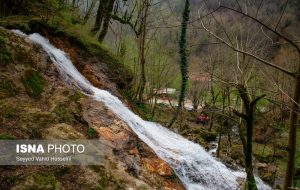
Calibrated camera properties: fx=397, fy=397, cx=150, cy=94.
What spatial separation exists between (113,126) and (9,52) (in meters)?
2.85

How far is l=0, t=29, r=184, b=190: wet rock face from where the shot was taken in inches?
245

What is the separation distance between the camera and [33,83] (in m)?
8.76

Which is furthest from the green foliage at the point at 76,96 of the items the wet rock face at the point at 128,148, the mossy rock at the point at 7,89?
the mossy rock at the point at 7,89

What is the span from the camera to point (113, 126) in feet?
29.8

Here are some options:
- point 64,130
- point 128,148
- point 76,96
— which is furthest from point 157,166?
point 64,130

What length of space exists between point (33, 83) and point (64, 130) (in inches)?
76.8

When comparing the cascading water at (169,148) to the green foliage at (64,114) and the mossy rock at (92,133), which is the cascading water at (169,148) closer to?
the mossy rock at (92,133)

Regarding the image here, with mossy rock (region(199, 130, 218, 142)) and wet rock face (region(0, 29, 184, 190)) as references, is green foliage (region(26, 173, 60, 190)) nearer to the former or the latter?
wet rock face (region(0, 29, 184, 190))

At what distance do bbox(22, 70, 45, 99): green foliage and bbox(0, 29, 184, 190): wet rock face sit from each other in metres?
0.08

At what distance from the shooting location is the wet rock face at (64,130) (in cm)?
621

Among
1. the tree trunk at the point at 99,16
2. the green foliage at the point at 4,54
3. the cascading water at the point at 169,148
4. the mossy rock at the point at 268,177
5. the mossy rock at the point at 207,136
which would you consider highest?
the tree trunk at the point at 99,16

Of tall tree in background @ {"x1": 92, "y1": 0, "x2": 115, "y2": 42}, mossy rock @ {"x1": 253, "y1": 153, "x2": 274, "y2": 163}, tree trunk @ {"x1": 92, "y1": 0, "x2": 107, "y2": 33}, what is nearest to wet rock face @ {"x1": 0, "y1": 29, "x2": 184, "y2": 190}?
tall tree in background @ {"x1": 92, "y1": 0, "x2": 115, "y2": 42}

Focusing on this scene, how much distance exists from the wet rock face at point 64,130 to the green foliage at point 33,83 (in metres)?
0.08

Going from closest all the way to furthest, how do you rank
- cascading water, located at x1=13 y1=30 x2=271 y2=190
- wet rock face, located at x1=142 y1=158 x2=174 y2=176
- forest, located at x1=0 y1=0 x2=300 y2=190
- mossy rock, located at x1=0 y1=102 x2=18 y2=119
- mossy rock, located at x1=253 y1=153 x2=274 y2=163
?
forest, located at x1=0 y1=0 x2=300 y2=190, mossy rock, located at x1=0 y1=102 x2=18 y2=119, wet rock face, located at x1=142 y1=158 x2=174 y2=176, cascading water, located at x1=13 y1=30 x2=271 y2=190, mossy rock, located at x1=253 y1=153 x2=274 y2=163
